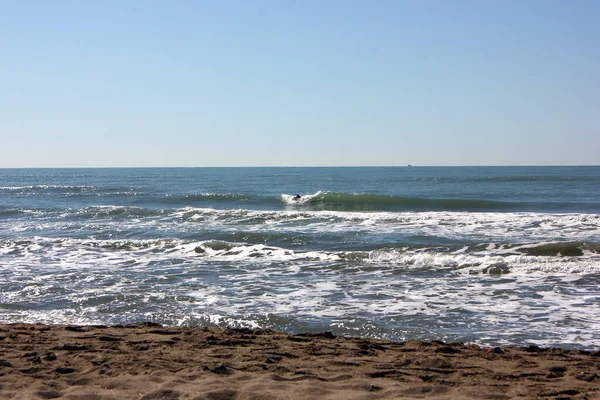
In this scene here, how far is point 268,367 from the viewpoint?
5.52 meters

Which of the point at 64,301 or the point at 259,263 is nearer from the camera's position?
the point at 64,301

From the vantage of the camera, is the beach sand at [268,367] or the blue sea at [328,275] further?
the blue sea at [328,275]

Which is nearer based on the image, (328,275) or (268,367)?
(268,367)

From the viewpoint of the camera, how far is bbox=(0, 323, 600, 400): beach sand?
475cm

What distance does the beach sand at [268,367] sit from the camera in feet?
15.6

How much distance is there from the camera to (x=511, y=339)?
7.13 metres

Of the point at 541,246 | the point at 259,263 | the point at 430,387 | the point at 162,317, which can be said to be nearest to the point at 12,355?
the point at 162,317

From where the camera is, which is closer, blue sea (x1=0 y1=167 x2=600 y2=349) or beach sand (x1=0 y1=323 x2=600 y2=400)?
beach sand (x1=0 y1=323 x2=600 y2=400)

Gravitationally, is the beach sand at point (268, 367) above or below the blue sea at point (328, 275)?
above

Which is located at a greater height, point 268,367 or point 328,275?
point 268,367

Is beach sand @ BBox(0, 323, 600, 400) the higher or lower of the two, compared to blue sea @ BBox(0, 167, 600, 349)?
higher

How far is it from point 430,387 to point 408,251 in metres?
10.2

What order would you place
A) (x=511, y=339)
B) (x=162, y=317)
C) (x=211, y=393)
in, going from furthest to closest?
(x=162, y=317) → (x=511, y=339) → (x=211, y=393)

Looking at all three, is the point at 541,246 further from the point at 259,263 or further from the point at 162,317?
the point at 162,317
